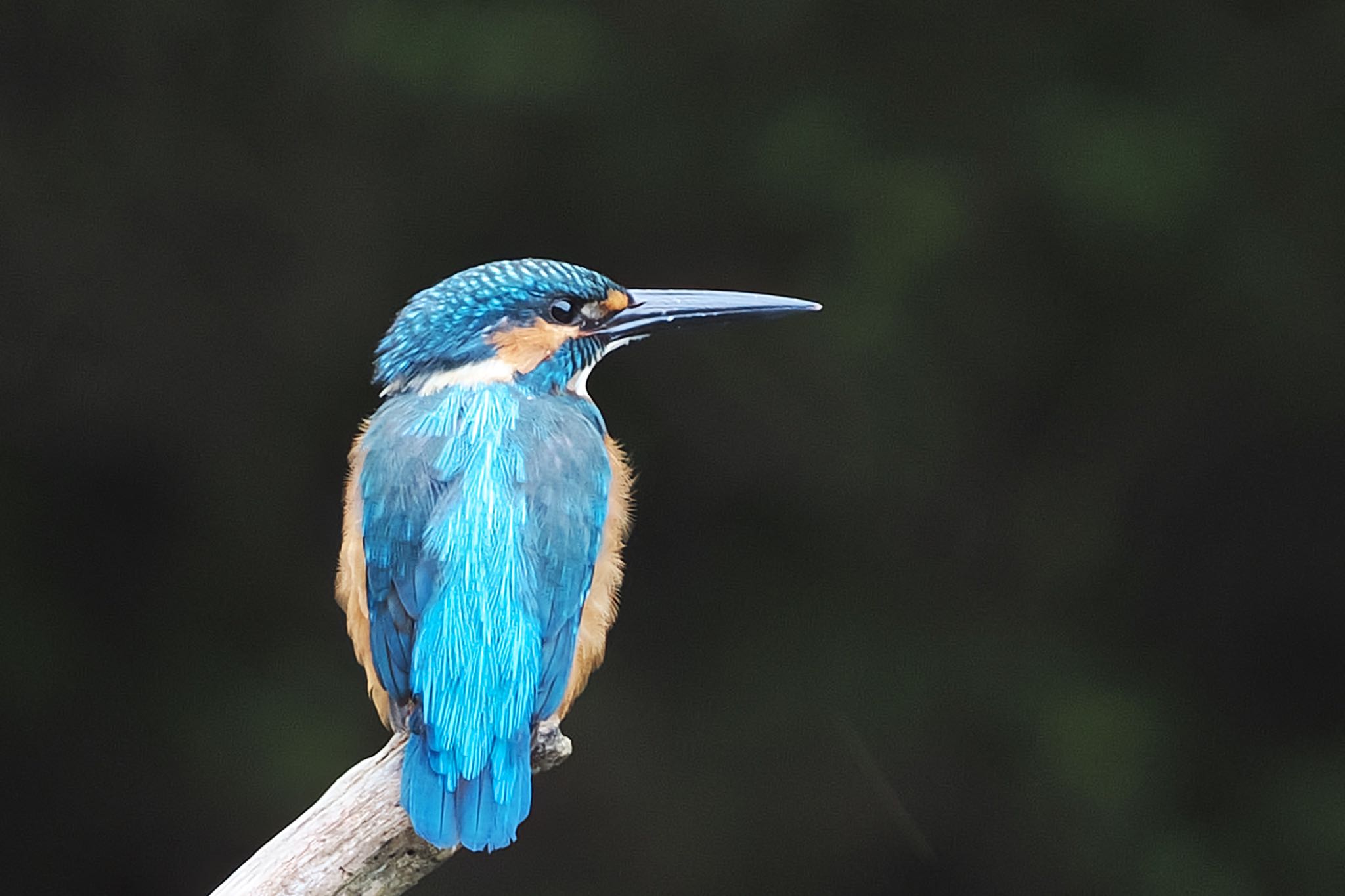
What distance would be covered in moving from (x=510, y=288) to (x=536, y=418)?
210 mm

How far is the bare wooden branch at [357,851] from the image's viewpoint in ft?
6.33

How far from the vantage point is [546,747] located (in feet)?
6.41

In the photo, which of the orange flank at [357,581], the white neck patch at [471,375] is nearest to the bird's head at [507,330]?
the white neck patch at [471,375]

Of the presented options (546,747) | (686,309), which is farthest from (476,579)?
(686,309)

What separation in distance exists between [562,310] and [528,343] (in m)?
0.07

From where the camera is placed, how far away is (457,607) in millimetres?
1938

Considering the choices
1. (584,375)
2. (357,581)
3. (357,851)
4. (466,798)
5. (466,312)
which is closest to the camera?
(466,798)

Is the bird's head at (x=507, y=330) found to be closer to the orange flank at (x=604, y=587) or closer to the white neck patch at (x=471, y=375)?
the white neck patch at (x=471, y=375)

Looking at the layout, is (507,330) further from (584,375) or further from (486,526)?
(486,526)

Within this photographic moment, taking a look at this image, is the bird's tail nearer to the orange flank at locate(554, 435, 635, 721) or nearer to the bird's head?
the orange flank at locate(554, 435, 635, 721)

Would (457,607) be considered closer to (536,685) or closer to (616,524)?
(536,685)

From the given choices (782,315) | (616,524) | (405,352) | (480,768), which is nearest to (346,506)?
(405,352)

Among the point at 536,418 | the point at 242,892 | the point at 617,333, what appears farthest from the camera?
the point at 617,333

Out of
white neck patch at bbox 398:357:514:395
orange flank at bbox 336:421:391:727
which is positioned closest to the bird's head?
white neck patch at bbox 398:357:514:395
